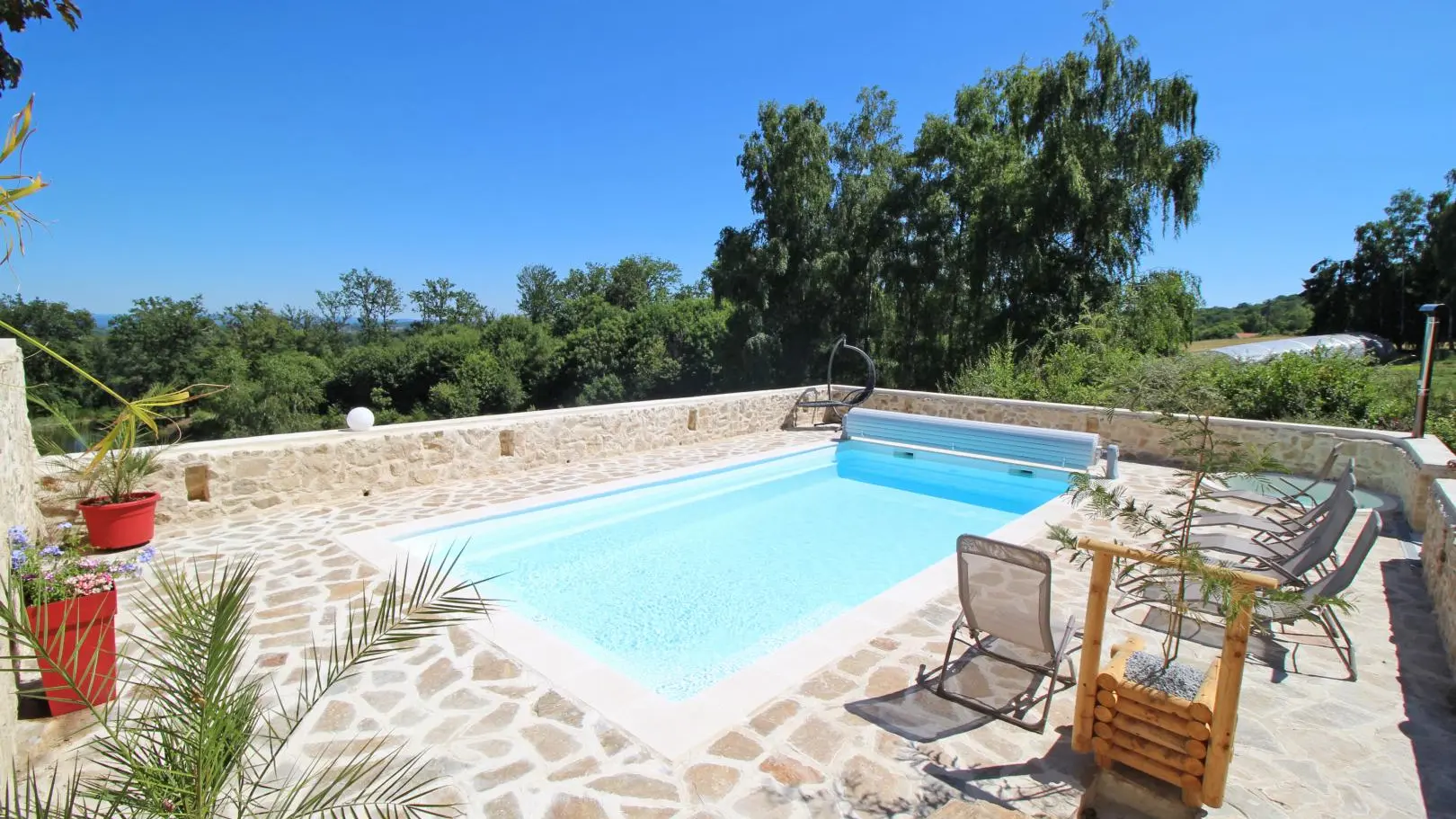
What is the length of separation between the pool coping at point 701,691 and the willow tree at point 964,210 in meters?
12.1

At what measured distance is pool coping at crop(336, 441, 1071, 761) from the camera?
113 inches

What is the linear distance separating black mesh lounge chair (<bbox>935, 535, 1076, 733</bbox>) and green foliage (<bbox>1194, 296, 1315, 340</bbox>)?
3442cm

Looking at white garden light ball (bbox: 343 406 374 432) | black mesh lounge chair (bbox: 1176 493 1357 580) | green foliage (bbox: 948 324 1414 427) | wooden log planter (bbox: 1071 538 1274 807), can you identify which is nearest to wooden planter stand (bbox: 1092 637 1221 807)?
wooden log planter (bbox: 1071 538 1274 807)

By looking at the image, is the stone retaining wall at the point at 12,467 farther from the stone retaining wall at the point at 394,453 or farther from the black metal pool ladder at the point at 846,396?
the black metal pool ladder at the point at 846,396

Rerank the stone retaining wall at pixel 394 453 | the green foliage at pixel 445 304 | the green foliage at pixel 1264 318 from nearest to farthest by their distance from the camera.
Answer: the stone retaining wall at pixel 394 453 < the green foliage at pixel 1264 318 < the green foliage at pixel 445 304

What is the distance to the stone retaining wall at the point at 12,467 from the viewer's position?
2316 millimetres

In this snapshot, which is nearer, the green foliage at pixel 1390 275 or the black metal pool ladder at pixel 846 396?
the black metal pool ladder at pixel 846 396

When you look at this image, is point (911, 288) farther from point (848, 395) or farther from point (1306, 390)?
point (1306, 390)

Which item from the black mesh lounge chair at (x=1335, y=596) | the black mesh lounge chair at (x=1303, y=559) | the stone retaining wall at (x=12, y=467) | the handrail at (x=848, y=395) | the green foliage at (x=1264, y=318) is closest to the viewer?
the stone retaining wall at (x=12, y=467)

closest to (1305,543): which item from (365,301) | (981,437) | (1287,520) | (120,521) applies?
(1287,520)

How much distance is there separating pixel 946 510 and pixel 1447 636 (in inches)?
166

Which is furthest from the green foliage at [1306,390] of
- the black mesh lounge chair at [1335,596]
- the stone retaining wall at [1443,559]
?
the black mesh lounge chair at [1335,596]

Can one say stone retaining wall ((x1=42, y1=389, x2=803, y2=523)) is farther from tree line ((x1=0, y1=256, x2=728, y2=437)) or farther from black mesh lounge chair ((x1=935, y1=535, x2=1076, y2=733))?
tree line ((x1=0, y1=256, x2=728, y2=437))

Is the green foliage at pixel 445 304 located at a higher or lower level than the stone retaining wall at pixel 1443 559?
higher
